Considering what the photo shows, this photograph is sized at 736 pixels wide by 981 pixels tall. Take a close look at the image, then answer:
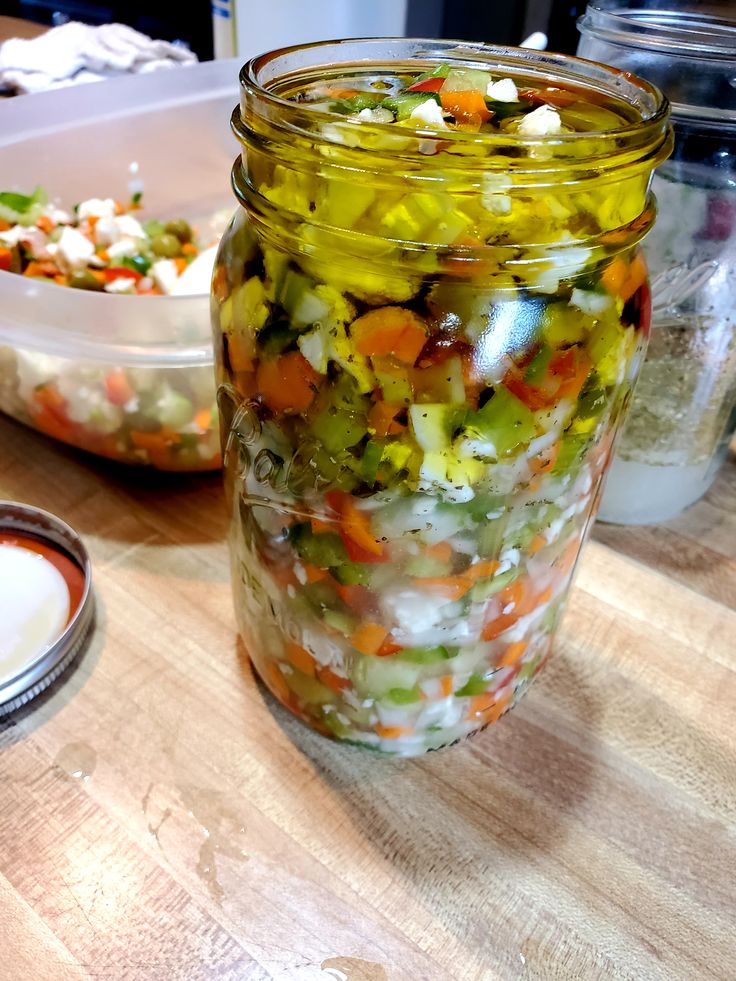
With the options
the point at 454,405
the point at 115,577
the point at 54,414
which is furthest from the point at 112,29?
the point at 454,405

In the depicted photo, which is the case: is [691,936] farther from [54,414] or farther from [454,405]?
[54,414]

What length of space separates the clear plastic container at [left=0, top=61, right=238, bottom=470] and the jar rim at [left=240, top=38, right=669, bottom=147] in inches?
9.4

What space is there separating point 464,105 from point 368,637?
32 cm

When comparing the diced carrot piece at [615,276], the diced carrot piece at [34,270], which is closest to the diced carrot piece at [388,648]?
the diced carrot piece at [615,276]

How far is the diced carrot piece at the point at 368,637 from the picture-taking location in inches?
19.6

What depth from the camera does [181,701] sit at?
0.61 meters

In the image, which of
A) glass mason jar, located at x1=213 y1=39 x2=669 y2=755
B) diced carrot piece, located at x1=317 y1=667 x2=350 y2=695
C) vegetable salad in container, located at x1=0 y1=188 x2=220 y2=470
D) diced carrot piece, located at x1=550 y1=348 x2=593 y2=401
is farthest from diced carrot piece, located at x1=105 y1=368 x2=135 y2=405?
diced carrot piece, located at x1=550 y1=348 x2=593 y2=401

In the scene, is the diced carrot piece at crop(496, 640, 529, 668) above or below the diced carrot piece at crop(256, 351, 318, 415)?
below

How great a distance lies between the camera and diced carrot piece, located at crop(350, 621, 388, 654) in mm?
497

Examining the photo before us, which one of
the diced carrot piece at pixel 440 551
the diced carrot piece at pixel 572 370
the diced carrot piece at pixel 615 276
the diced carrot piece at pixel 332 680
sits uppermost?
the diced carrot piece at pixel 615 276

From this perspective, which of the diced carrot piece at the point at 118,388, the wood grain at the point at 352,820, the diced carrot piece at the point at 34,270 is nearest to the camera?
the wood grain at the point at 352,820

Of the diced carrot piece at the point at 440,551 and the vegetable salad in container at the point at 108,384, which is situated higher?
the diced carrot piece at the point at 440,551

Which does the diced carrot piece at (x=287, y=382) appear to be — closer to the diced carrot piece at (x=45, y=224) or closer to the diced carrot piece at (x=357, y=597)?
the diced carrot piece at (x=357, y=597)

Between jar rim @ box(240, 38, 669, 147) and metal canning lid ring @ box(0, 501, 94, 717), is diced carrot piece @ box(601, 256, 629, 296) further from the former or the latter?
metal canning lid ring @ box(0, 501, 94, 717)
